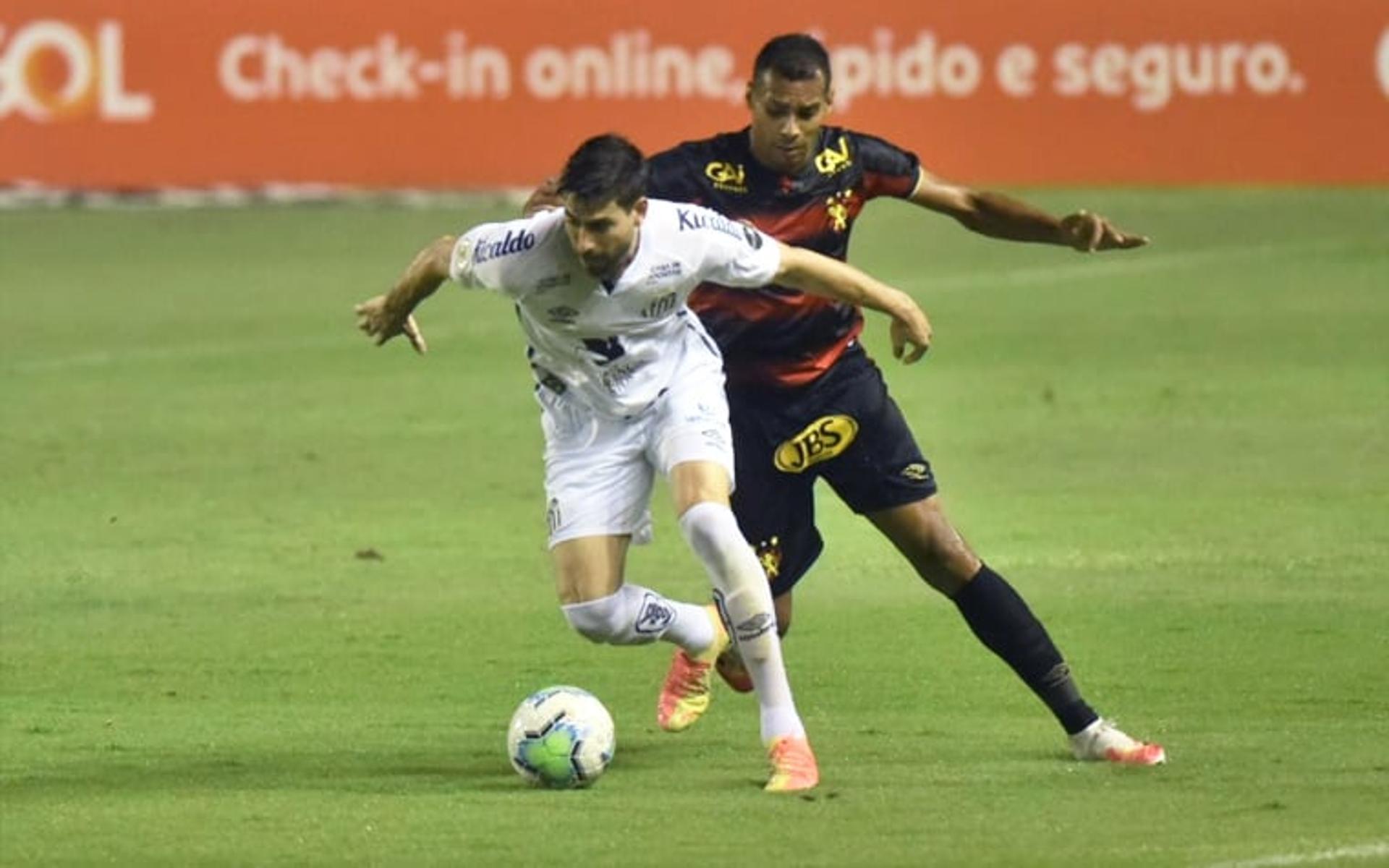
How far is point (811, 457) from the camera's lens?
31.8 ft

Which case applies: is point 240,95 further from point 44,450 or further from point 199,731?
point 199,731

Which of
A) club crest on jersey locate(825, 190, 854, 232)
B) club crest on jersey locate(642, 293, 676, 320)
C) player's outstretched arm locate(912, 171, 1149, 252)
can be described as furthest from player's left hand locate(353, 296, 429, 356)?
player's outstretched arm locate(912, 171, 1149, 252)

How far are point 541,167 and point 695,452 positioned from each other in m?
18.3

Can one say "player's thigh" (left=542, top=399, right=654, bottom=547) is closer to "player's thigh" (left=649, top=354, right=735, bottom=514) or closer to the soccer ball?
"player's thigh" (left=649, top=354, right=735, bottom=514)

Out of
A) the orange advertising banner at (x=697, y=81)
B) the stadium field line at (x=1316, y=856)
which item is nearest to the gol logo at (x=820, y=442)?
the stadium field line at (x=1316, y=856)

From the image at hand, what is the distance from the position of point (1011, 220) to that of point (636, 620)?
1.70 metres

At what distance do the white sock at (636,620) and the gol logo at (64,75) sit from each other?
18.0 meters

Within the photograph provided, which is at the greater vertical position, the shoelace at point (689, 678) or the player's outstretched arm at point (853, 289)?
the player's outstretched arm at point (853, 289)

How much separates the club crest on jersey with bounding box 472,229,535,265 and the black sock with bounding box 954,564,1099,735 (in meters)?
1.65

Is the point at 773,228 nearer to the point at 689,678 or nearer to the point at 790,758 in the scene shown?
the point at 689,678

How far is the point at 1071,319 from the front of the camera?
2183 cm

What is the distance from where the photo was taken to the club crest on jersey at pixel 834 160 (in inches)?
385

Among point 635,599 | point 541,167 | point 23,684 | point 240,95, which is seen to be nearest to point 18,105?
point 240,95

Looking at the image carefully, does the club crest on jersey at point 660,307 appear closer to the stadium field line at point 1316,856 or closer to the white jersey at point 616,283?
the white jersey at point 616,283
